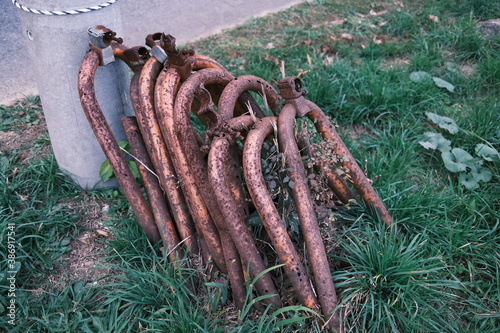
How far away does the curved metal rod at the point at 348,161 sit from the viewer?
7.26 ft

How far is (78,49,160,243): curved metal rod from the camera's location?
2.15m

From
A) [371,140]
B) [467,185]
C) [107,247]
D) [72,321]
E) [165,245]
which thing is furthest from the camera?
Answer: [371,140]

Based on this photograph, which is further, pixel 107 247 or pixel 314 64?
pixel 314 64

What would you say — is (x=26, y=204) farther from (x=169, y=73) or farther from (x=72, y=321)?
(x=169, y=73)

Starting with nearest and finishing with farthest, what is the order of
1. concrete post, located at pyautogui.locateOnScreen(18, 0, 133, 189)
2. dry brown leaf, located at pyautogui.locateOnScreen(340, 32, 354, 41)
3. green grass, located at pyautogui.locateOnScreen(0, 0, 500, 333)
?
green grass, located at pyautogui.locateOnScreen(0, 0, 500, 333) < concrete post, located at pyautogui.locateOnScreen(18, 0, 133, 189) < dry brown leaf, located at pyautogui.locateOnScreen(340, 32, 354, 41)

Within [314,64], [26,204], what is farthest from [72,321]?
[314,64]

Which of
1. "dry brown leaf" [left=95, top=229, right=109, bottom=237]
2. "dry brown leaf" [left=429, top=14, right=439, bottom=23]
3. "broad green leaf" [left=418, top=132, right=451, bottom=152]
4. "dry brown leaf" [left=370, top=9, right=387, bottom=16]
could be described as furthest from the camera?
"dry brown leaf" [left=370, top=9, right=387, bottom=16]

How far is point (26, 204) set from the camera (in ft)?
8.32

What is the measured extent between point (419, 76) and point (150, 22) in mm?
2793

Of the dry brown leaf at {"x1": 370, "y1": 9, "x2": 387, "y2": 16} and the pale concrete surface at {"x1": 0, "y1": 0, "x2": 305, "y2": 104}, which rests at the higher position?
the pale concrete surface at {"x1": 0, "y1": 0, "x2": 305, "y2": 104}

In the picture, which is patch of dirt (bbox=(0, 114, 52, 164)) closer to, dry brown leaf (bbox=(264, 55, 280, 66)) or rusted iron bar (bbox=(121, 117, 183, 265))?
rusted iron bar (bbox=(121, 117, 183, 265))

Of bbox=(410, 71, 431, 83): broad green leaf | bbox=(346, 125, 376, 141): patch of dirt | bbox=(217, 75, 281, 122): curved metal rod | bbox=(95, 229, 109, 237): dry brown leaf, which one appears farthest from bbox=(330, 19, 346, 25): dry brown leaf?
bbox=(95, 229, 109, 237): dry brown leaf

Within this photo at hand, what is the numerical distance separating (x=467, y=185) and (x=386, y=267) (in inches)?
43.3

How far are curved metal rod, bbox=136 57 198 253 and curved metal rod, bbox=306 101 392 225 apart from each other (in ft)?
2.60
